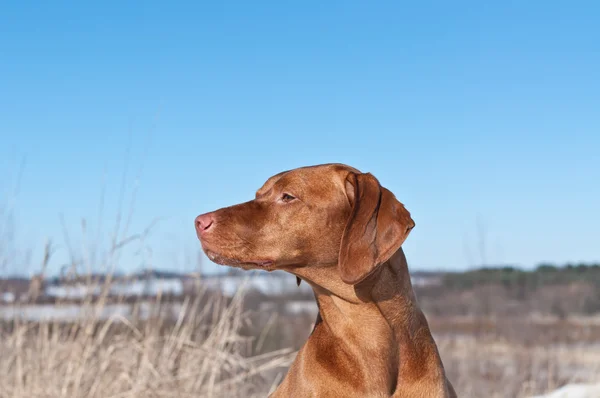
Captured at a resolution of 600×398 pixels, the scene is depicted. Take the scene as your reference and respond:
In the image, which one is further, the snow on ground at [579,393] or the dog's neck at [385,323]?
the snow on ground at [579,393]

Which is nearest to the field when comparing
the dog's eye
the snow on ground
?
the snow on ground

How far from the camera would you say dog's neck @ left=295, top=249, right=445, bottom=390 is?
3643 mm

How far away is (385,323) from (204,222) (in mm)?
981

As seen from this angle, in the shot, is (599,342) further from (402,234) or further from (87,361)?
(402,234)

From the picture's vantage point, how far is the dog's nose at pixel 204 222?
11.7ft

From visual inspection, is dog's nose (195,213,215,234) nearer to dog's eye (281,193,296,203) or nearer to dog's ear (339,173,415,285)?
dog's eye (281,193,296,203)

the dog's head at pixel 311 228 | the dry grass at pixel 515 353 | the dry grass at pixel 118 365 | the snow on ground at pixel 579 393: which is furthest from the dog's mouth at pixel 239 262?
the dry grass at pixel 515 353

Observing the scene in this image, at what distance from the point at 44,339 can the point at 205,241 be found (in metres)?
3.63

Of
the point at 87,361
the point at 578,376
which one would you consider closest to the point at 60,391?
the point at 87,361

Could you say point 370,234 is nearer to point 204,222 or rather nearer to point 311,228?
point 311,228

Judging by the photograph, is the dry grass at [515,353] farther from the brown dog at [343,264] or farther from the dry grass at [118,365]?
the brown dog at [343,264]

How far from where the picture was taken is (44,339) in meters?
6.60

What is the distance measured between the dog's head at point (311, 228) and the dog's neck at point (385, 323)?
162mm

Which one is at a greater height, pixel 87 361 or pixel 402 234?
pixel 402 234
